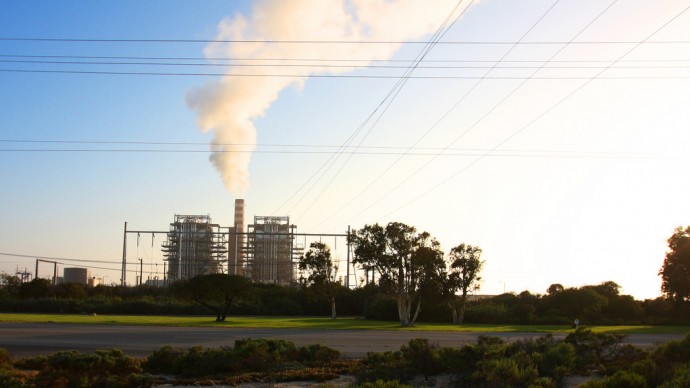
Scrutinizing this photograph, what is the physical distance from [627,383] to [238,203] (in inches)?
3135

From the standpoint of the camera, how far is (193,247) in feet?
281

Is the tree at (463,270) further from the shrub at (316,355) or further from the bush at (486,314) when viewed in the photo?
the shrub at (316,355)

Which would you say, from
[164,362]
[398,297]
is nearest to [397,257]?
[398,297]

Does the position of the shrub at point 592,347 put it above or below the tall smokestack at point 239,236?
below

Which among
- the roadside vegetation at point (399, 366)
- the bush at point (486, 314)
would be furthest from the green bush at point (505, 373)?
the bush at point (486, 314)

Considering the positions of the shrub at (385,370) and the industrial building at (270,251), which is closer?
the shrub at (385,370)

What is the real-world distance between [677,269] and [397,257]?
24852 millimetres

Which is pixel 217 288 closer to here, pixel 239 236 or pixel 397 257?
pixel 397 257

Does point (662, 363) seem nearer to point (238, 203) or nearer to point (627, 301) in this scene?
point (627, 301)

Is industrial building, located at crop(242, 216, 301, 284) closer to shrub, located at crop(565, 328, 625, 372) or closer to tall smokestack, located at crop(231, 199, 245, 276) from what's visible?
tall smokestack, located at crop(231, 199, 245, 276)

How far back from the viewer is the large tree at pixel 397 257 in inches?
2003

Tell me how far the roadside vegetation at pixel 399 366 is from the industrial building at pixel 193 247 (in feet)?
217

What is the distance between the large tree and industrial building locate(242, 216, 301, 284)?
35147 millimetres

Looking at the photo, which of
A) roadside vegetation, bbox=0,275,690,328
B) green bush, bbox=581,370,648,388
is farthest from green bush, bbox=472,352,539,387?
roadside vegetation, bbox=0,275,690,328
